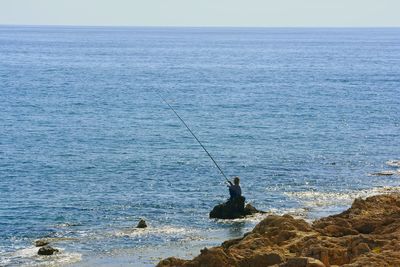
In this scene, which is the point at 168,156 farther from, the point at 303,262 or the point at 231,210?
the point at 303,262

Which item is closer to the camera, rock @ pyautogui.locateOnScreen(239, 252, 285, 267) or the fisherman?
rock @ pyautogui.locateOnScreen(239, 252, 285, 267)

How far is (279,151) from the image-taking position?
45500 millimetres

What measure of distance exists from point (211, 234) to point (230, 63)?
9572 centimetres

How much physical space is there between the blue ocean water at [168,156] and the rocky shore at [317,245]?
15.0 ft

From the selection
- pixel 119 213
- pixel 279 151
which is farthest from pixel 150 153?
pixel 119 213

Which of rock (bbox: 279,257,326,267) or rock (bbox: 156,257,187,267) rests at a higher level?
rock (bbox: 279,257,326,267)

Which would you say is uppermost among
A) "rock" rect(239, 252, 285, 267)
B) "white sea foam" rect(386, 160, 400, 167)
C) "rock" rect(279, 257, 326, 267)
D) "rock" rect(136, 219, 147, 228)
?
"rock" rect(279, 257, 326, 267)

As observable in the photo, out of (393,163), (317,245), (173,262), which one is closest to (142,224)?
(173,262)

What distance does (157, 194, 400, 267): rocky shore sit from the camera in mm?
18797

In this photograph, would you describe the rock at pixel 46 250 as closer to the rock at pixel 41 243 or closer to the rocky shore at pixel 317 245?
the rock at pixel 41 243

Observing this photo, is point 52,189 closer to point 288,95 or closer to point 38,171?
point 38,171

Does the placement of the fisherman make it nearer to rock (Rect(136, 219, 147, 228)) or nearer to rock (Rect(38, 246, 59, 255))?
rock (Rect(136, 219, 147, 228))

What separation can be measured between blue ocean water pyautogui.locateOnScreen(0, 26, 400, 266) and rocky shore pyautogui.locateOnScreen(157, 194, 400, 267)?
15.0 feet

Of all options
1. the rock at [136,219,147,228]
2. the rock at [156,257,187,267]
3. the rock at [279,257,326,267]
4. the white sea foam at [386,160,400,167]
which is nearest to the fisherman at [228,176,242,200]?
the rock at [136,219,147,228]
